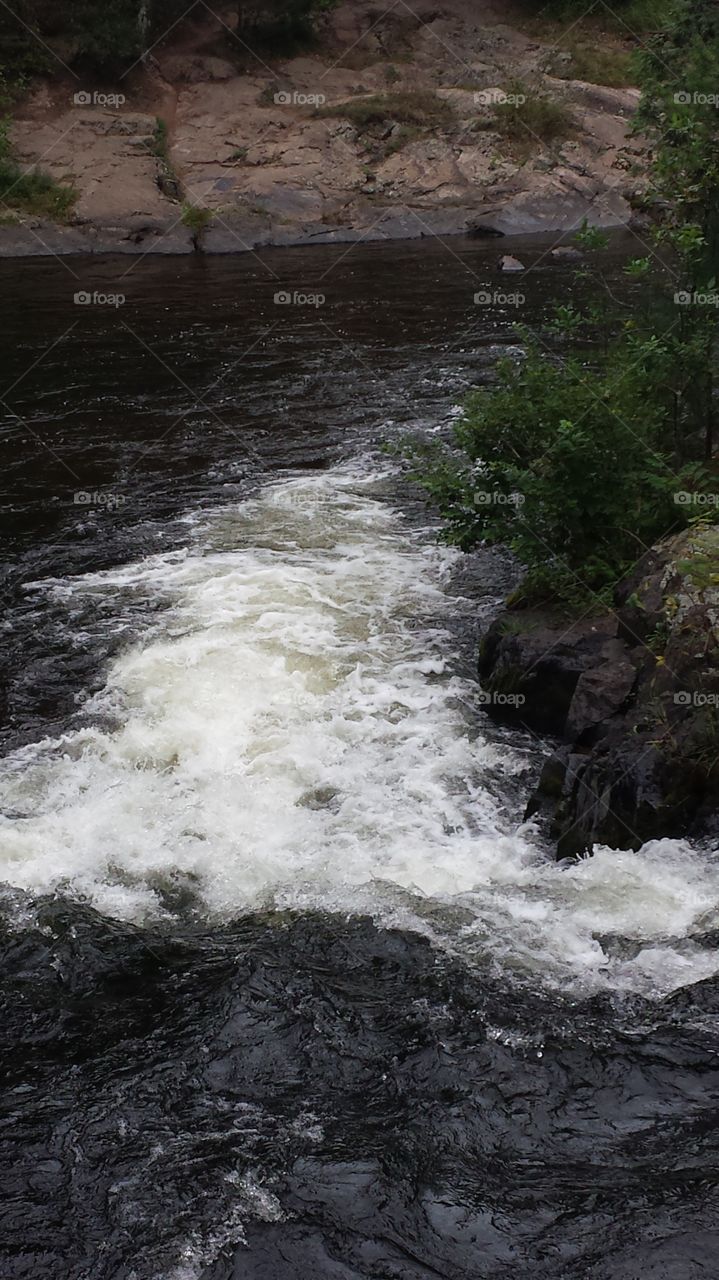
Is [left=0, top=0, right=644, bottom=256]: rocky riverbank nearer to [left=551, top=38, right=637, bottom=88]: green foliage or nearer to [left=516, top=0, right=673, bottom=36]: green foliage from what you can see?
[left=551, top=38, right=637, bottom=88]: green foliage

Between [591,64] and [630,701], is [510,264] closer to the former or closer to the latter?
[591,64]

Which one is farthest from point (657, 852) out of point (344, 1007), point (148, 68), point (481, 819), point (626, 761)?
point (148, 68)

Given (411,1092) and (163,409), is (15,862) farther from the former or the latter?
(163,409)

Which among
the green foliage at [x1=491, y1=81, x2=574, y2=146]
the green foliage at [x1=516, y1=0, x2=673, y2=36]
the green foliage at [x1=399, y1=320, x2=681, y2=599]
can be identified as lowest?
the green foliage at [x1=399, y1=320, x2=681, y2=599]

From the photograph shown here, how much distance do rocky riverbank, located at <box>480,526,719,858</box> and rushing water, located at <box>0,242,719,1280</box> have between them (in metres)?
0.26

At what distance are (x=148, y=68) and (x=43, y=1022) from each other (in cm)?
3344

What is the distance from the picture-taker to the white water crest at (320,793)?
640 cm

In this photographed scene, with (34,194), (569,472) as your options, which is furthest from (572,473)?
(34,194)

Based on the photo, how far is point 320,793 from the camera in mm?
7852

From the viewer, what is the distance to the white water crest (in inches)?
252

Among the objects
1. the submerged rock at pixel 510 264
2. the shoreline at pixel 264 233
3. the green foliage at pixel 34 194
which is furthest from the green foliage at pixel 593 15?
the green foliage at pixel 34 194

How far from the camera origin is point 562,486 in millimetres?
8789

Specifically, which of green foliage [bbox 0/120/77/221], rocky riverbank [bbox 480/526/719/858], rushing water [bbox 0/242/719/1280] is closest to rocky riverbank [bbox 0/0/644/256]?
green foliage [bbox 0/120/77/221]

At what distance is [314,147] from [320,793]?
28.4 metres
